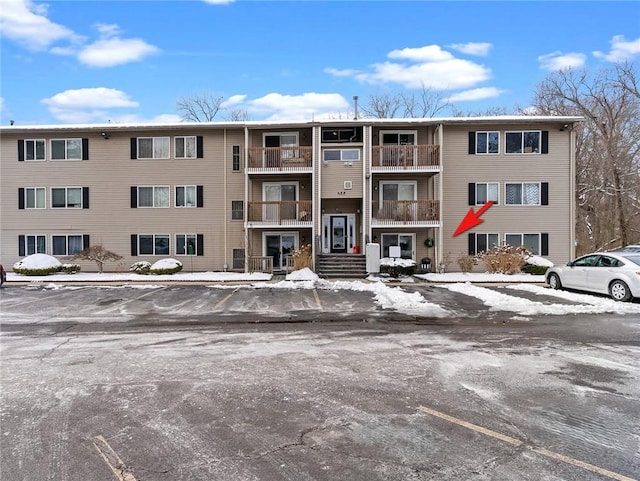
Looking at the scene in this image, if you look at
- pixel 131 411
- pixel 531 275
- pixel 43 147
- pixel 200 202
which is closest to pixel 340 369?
pixel 131 411

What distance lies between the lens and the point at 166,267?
67.7 feet

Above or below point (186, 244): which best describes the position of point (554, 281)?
below

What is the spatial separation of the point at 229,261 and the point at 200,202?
3.46 meters

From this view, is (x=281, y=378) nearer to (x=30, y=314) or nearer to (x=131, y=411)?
(x=131, y=411)

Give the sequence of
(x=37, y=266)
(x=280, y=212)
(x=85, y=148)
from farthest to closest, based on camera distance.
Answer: (x=85, y=148) < (x=280, y=212) < (x=37, y=266)

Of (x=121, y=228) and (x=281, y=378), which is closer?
(x=281, y=378)

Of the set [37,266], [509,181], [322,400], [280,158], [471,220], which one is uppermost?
[280,158]

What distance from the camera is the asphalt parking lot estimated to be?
3.36 m

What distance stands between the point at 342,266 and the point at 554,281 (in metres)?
9.28

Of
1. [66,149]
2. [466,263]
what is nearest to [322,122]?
[466,263]

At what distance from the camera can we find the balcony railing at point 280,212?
21516mm

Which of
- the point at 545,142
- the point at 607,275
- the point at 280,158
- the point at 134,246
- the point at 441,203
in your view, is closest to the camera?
the point at 607,275

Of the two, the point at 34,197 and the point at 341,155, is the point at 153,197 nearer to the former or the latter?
the point at 34,197

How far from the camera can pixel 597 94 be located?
33.0 metres
